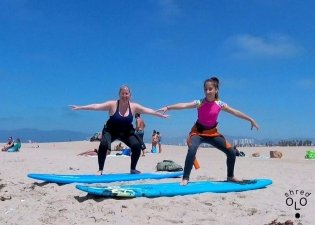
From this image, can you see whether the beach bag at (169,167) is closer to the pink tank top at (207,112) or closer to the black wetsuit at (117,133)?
the black wetsuit at (117,133)

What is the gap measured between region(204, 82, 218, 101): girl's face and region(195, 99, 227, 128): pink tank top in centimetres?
8

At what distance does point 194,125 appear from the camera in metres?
7.51

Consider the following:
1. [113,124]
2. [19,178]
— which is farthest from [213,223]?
[19,178]

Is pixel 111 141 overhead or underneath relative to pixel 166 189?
overhead

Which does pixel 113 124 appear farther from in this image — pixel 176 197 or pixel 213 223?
pixel 213 223

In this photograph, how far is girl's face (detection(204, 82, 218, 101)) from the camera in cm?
741

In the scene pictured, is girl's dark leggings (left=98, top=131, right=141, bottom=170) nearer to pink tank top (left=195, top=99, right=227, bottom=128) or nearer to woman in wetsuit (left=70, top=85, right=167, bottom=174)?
woman in wetsuit (left=70, top=85, right=167, bottom=174)

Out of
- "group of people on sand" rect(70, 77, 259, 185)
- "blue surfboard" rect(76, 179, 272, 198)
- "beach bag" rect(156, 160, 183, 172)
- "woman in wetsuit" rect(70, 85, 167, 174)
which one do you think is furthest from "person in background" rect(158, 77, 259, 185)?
"beach bag" rect(156, 160, 183, 172)

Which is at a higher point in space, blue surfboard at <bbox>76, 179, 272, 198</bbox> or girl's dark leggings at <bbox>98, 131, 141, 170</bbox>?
girl's dark leggings at <bbox>98, 131, 141, 170</bbox>

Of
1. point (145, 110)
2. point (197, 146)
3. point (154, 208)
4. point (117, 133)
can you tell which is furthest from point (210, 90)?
point (154, 208)

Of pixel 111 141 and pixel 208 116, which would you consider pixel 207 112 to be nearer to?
pixel 208 116

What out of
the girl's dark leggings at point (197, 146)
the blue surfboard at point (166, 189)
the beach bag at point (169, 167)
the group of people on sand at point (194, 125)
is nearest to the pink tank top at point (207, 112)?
the group of people on sand at point (194, 125)
